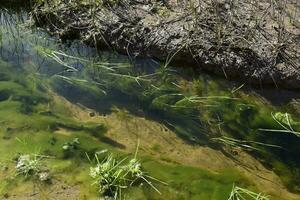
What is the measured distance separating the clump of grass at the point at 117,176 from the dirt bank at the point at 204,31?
4.02ft

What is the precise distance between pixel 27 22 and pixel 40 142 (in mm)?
1509

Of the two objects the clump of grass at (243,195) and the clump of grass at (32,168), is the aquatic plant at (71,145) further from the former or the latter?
the clump of grass at (243,195)

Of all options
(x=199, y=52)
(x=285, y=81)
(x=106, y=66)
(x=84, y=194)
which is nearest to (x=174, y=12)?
(x=199, y=52)

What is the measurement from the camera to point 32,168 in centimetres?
403

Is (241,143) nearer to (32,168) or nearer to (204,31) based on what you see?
(204,31)

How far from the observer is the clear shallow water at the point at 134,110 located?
3.97m

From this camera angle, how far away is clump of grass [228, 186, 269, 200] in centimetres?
367

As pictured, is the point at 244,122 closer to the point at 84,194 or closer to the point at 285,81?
the point at 285,81

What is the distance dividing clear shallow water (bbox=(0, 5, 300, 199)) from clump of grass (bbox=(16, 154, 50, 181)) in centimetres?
8

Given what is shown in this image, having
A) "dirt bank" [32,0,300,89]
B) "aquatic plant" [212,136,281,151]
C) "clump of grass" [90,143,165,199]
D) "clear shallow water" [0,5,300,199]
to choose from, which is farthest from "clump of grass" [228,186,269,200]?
"dirt bank" [32,0,300,89]

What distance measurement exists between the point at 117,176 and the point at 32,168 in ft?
2.39

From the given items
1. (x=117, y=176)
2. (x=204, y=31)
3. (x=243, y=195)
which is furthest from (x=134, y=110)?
(x=243, y=195)

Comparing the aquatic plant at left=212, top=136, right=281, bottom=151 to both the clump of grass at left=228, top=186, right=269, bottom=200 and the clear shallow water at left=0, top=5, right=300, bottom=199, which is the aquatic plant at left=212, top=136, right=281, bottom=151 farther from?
the clump of grass at left=228, top=186, right=269, bottom=200

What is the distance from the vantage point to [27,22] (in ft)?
16.9
